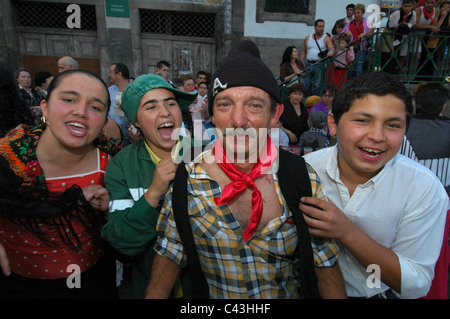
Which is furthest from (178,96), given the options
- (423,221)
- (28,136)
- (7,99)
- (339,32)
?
(339,32)

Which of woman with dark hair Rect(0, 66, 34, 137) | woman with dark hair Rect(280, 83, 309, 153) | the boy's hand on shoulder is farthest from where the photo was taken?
woman with dark hair Rect(280, 83, 309, 153)

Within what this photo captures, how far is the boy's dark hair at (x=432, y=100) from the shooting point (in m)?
2.97

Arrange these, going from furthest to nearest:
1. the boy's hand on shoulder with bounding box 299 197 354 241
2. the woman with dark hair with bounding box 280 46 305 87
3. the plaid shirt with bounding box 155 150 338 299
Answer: the woman with dark hair with bounding box 280 46 305 87 → the plaid shirt with bounding box 155 150 338 299 → the boy's hand on shoulder with bounding box 299 197 354 241

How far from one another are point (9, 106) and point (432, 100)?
409cm

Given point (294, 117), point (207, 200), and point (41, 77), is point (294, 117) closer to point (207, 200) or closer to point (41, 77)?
point (207, 200)

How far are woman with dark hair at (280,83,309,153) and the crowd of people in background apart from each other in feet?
10.4

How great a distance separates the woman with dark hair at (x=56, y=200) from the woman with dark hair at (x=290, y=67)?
6679 millimetres

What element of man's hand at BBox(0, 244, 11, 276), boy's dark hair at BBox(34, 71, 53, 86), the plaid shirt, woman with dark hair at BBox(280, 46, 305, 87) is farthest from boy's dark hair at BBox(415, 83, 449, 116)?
boy's dark hair at BBox(34, 71, 53, 86)

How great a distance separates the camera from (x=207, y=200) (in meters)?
1.48

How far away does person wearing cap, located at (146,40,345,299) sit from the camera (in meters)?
1.44

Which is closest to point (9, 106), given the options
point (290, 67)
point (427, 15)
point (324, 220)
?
point (324, 220)

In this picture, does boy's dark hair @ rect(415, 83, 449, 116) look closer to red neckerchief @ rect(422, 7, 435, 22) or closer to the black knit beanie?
the black knit beanie

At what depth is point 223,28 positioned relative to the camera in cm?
955

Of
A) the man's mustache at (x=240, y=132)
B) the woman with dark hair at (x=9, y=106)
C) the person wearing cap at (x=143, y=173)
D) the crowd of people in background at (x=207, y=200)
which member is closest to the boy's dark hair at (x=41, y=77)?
the woman with dark hair at (x=9, y=106)
